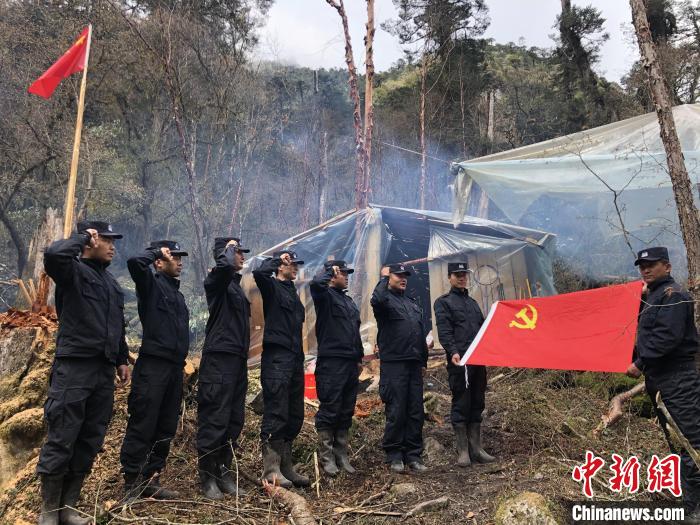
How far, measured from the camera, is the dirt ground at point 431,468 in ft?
12.1

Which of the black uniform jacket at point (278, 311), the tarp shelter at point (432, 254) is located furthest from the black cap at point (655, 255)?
the tarp shelter at point (432, 254)

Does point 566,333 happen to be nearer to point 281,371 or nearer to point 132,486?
point 281,371

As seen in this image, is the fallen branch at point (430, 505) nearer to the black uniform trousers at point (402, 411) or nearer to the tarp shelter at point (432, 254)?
the black uniform trousers at point (402, 411)

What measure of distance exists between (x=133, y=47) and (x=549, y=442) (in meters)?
19.0

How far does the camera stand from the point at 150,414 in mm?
3863

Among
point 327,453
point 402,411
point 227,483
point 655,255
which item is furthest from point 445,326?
point 227,483

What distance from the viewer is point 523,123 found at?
20.9m

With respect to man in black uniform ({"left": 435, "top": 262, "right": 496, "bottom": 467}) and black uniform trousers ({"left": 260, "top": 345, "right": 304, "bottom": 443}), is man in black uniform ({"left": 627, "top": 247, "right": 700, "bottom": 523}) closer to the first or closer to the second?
man in black uniform ({"left": 435, "top": 262, "right": 496, "bottom": 467})

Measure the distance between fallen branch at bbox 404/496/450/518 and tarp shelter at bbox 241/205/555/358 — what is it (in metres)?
6.05

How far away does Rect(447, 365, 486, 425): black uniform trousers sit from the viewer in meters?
5.01

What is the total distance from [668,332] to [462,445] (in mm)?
2042

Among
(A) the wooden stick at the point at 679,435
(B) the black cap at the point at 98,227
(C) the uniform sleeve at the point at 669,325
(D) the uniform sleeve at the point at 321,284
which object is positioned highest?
(B) the black cap at the point at 98,227

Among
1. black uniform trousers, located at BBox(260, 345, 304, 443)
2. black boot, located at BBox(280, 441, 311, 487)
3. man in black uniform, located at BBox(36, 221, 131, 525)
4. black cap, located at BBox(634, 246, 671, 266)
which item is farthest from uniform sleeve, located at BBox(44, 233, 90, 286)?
black cap, located at BBox(634, 246, 671, 266)

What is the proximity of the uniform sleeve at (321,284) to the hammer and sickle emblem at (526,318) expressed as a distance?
5.52 ft
